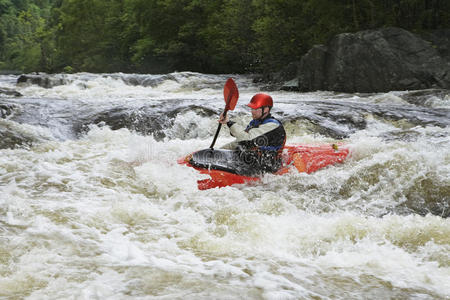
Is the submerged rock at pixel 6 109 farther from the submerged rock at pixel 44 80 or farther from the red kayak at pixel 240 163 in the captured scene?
the submerged rock at pixel 44 80

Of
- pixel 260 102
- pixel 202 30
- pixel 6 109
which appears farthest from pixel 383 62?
pixel 202 30

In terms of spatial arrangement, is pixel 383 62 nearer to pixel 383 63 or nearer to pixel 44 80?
pixel 383 63

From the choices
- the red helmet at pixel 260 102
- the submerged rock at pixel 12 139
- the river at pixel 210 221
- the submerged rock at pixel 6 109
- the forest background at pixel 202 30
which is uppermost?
the forest background at pixel 202 30

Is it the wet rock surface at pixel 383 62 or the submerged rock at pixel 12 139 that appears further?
the wet rock surface at pixel 383 62

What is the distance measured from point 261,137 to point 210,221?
3.77 ft

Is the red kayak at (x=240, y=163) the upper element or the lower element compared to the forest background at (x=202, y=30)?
lower

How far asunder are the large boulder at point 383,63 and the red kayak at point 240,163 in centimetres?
717

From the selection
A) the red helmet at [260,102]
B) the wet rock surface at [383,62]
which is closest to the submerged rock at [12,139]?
the red helmet at [260,102]

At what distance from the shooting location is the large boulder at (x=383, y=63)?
11.4 meters

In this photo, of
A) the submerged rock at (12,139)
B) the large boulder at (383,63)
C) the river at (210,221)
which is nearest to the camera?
the river at (210,221)

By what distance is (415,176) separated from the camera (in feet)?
15.4

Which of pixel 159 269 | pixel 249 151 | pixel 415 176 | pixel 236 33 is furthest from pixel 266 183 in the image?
pixel 236 33

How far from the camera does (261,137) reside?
4625 mm

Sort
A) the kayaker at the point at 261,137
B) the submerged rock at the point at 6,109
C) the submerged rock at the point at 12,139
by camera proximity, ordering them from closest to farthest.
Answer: the kayaker at the point at 261,137, the submerged rock at the point at 12,139, the submerged rock at the point at 6,109
